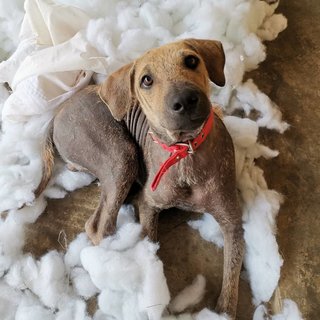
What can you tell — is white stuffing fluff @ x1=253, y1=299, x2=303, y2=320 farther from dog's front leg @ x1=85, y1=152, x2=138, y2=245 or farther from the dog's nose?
the dog's nose

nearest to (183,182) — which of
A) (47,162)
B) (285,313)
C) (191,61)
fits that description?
(191,61)

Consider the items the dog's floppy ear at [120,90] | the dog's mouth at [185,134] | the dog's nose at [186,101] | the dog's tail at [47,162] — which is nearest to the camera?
the dog's nose at [186,101]

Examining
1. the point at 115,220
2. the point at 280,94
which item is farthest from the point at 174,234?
the point at 280,94

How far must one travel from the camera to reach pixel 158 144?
1.54 meters

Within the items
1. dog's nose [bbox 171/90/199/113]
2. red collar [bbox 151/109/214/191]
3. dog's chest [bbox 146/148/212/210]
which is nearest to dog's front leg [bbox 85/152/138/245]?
dog's chest [bbox 146/148/212/210]

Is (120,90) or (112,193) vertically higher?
(120,90)

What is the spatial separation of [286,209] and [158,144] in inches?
19.6

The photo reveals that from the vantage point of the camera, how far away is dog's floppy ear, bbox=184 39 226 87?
143 centimetres

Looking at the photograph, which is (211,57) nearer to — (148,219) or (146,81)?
(146,81)

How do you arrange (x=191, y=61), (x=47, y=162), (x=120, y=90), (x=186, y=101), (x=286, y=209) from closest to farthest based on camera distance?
(x=186, y=101) < (x=191, y=61) < (x=120, y=90) < (x=286, y=209) < (x=47, y=162)

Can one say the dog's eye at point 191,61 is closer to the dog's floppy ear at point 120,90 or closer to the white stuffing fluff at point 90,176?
the dog's floppy ear at point 120,90

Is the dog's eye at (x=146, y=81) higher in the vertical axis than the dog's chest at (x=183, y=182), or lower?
higher

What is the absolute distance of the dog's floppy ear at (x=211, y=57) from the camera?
4.70 ft

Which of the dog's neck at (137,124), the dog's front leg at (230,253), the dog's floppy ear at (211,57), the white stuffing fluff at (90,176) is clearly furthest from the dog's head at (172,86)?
the white stuffing fluff at (90,176)
